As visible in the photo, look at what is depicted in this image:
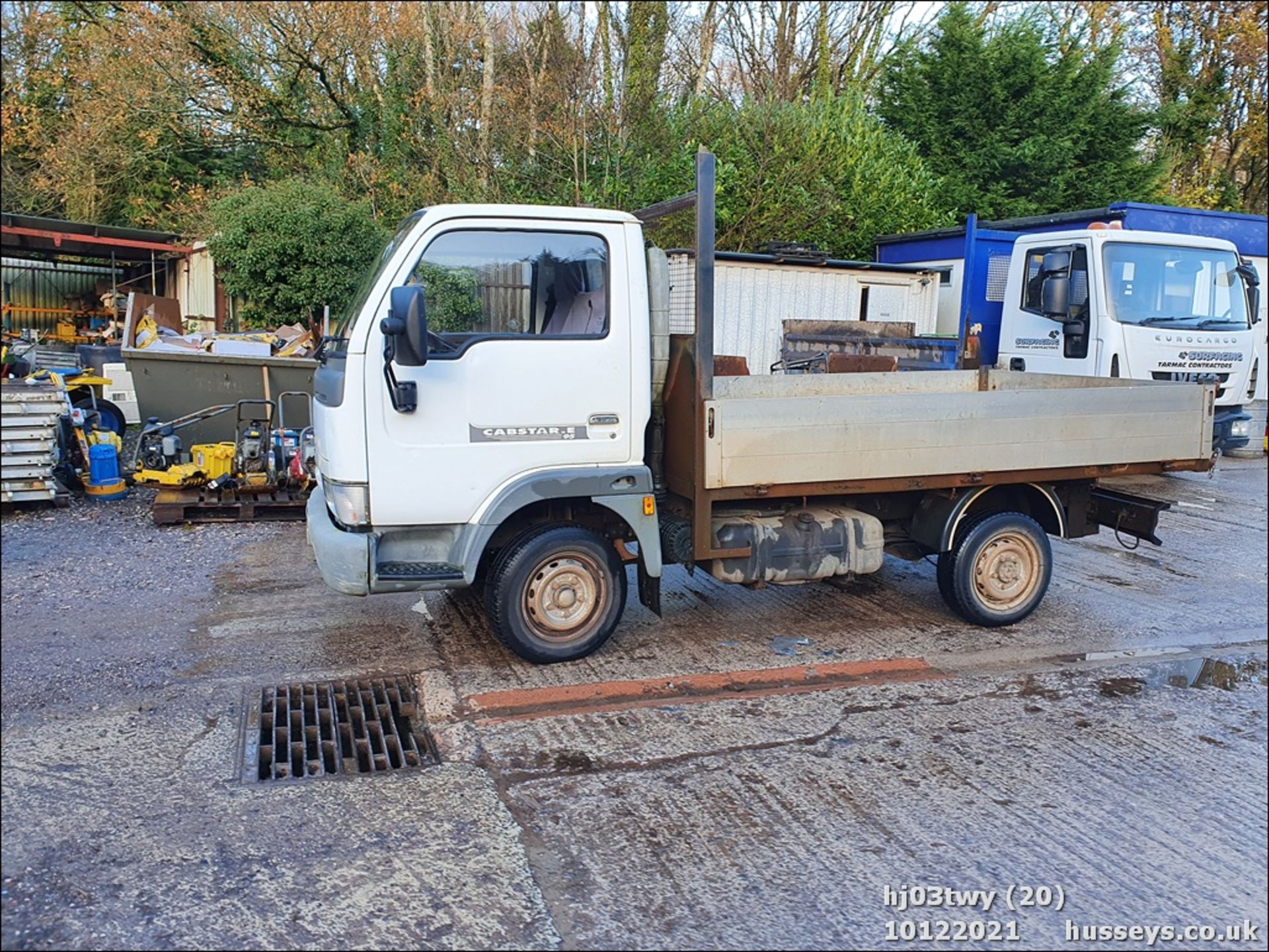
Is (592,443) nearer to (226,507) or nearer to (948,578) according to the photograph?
(948,578)

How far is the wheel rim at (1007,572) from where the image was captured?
21.4ft

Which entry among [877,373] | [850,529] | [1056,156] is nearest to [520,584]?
[850,529]

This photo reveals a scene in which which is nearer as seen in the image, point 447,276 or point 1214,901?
point 1214,901

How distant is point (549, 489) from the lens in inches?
211

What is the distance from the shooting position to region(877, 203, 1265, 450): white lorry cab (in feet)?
35.4

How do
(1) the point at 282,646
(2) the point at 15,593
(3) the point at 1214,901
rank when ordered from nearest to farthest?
(3) the point at 1214,901 → (1) the point at 282,646 → (2) the point at 15,593

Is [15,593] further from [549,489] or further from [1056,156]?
[1056,156]

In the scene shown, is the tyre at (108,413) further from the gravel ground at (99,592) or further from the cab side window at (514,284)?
the cab side window at (514,284)

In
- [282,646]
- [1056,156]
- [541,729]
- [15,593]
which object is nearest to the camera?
[541,729]

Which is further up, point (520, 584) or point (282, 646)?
point (520, 584)

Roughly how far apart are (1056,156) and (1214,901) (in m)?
17.9

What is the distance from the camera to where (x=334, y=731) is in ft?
15.7

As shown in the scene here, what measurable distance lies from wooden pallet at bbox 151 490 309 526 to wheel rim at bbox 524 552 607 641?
411cm

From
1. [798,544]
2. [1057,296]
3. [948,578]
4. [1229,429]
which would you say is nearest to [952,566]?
[948,578]
